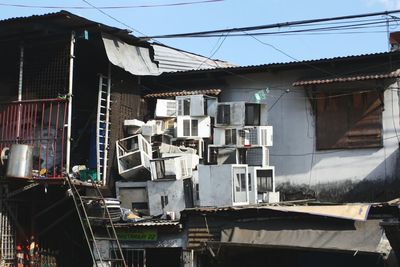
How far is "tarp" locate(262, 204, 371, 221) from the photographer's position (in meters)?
10.3

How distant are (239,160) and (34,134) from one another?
5.04 meters

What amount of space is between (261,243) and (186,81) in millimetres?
5930

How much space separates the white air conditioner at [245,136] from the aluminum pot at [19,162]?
4.69m

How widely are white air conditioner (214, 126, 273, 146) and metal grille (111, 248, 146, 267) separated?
339 centimetres

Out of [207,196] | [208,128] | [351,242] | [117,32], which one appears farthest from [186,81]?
[351,242]

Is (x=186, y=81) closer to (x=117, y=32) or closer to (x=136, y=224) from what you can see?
(x=117, y=32)

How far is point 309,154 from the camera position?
14148 mm

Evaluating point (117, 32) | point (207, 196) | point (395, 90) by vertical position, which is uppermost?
point (117, 32)

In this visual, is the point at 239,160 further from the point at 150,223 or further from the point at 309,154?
the point at 150,223

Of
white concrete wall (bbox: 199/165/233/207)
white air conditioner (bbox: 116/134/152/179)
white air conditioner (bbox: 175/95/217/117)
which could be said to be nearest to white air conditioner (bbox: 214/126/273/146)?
white air conditioner (bbox: 175/95/217/117)

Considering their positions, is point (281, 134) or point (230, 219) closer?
point (230, 219)

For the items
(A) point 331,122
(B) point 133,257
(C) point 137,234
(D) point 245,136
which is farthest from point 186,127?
(A) point 331,122

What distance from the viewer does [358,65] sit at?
13.9m

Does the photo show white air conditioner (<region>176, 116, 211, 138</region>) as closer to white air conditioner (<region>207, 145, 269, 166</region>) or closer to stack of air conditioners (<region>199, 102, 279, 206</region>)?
stack of air conditioners (<region>199, 102, 279, 206</region>)
